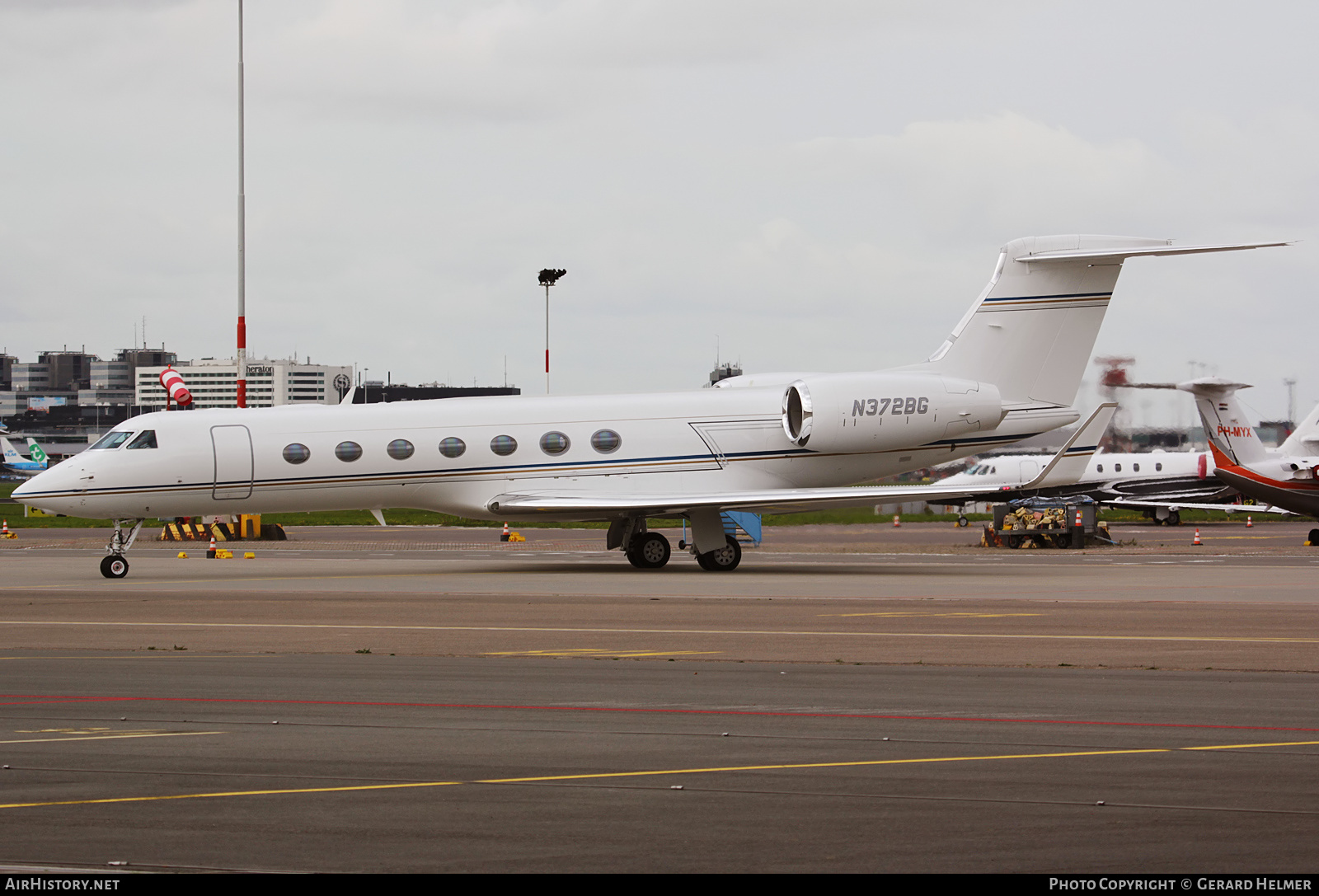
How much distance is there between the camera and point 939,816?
636 centimetres

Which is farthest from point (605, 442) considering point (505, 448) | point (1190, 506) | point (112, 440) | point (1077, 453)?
point (1190, 506)

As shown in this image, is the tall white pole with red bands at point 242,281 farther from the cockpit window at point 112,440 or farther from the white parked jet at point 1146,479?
the white parked jet at point 1146,479

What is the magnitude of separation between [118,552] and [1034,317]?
711 inches

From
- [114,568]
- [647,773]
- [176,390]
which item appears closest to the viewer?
[647,773]

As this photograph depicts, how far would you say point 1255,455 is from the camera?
42.5 m

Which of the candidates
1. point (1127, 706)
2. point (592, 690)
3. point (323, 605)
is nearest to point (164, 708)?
point (592, 690)

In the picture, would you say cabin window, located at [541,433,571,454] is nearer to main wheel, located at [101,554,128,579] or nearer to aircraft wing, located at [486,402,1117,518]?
aircraft wing, located at [486,402,1117,518]

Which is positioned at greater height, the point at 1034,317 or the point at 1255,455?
the point at 1034,317

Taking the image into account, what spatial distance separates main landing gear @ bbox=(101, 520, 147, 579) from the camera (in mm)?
23953

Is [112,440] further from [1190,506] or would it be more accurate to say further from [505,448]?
[1190,506]

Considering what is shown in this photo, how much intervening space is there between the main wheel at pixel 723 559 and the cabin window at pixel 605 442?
266 cm

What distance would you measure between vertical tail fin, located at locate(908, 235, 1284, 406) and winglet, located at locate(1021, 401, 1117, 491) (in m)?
2.33

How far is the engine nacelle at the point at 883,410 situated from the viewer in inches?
1027

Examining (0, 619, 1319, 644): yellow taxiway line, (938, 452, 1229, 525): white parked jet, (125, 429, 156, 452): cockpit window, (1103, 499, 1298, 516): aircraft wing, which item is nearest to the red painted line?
(0, 619, 1319, 644): yellow taxiway line
